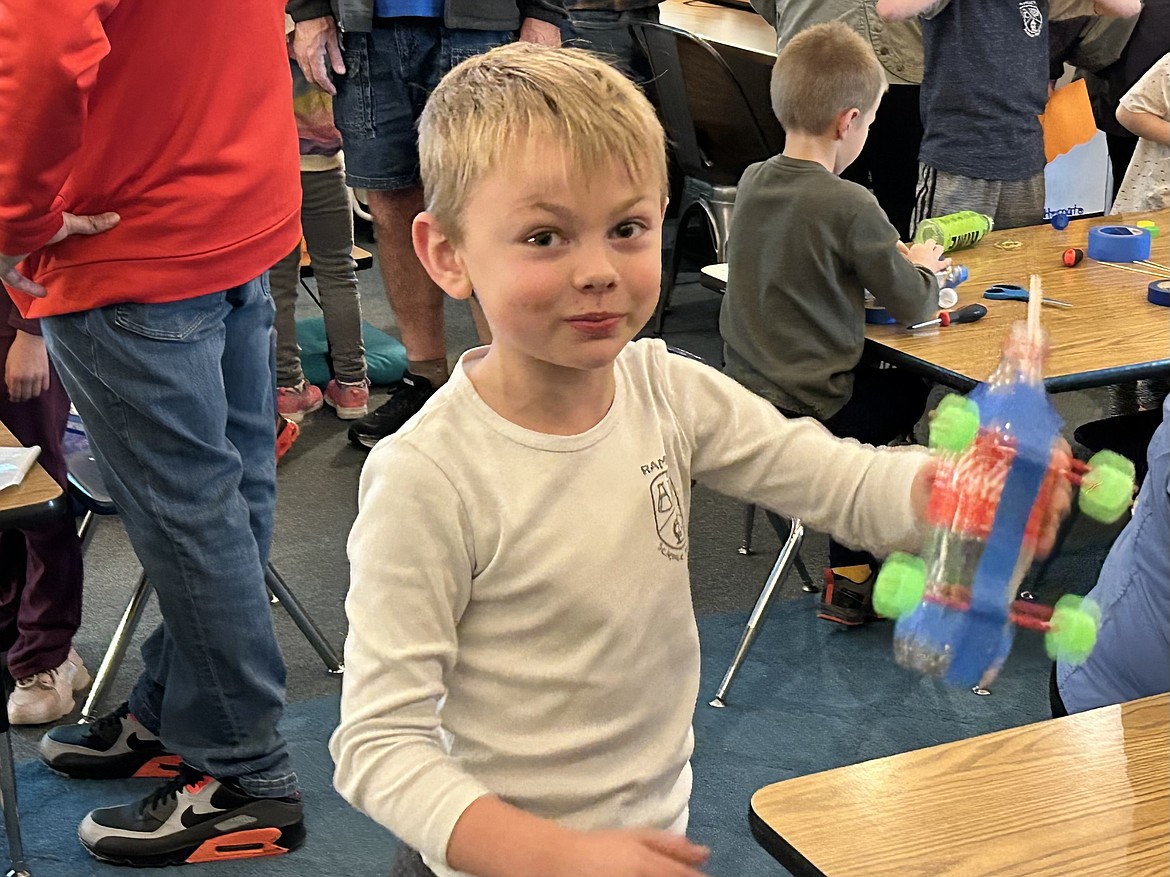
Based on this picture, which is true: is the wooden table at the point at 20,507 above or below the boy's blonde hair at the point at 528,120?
below

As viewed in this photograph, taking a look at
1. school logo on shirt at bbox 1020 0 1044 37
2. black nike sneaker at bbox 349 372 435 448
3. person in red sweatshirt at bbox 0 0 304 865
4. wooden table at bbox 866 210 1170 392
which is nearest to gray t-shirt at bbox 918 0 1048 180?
school logo on shirt at bbox 1020 0 1044 37

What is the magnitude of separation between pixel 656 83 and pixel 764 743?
8.94 feet

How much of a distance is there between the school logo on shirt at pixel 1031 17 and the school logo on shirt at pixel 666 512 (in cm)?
250

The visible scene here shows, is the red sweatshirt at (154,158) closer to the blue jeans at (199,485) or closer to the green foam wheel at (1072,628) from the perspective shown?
the blue jeans at (199,485)

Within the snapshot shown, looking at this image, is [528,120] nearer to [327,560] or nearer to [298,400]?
[327,560]

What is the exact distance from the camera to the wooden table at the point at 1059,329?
233 cm

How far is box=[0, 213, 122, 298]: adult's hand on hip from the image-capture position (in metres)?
1.80

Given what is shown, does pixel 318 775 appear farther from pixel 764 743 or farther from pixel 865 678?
pixel 865 678

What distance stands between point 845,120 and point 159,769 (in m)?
1.84

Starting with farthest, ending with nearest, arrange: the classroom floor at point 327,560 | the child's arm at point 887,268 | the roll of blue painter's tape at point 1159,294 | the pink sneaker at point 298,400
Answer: the pink sneaker at point 298,400, the classroom floor at point 327,560, the roll of blue painter's tape at point 1159,294, the child's arm at point 887,268

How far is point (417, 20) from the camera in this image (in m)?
3.55

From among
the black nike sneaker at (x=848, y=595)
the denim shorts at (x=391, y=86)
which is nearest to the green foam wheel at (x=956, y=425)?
the black nike sneaker at (x=848, y=595)

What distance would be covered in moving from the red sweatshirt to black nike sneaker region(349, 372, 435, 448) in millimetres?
1981

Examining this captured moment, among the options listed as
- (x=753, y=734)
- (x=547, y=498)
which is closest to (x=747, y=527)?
(x=753, y=734)
